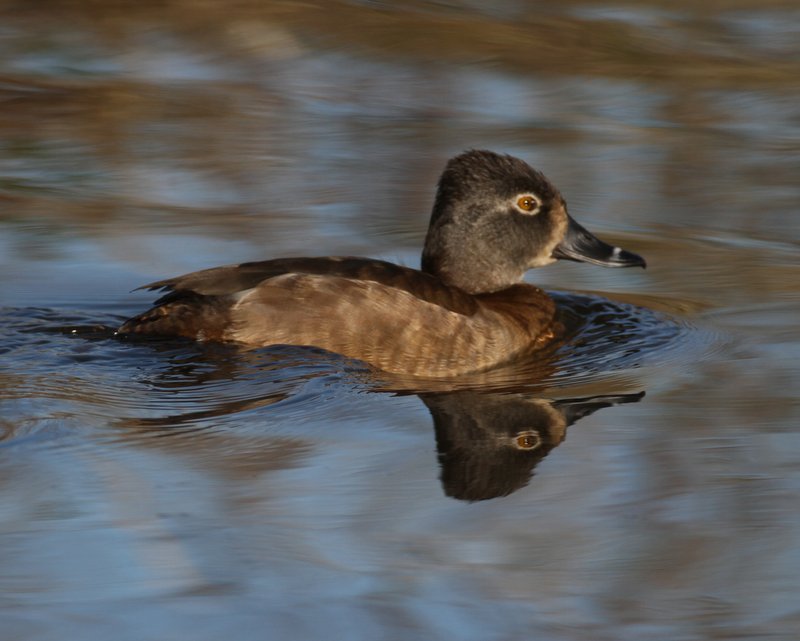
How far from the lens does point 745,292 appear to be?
7109 mm

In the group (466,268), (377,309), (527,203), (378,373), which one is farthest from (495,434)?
(527,203)

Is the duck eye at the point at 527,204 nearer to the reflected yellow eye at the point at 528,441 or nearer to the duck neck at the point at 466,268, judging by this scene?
the duck neck at the point at 466,268

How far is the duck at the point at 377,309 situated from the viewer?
6.31 meters

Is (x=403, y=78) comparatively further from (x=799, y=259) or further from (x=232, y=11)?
(x=799, y=259)

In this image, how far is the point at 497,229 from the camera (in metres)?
6.99

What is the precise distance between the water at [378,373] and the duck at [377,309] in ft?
0.41

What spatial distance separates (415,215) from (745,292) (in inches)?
78.8

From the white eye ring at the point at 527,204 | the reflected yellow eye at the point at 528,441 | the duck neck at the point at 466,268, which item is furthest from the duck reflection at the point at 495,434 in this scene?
the white eye ring at the point at 527,204

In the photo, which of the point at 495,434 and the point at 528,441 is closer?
the point at 528,441

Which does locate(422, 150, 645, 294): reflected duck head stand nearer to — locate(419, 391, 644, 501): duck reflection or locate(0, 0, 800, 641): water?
locate(0, 0, 800, 641): water

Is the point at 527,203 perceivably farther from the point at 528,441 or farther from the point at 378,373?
the point at 528,441

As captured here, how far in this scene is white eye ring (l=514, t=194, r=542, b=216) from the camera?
23.0ft

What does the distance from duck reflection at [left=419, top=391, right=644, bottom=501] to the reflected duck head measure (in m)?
1.15

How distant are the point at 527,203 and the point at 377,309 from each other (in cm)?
108
